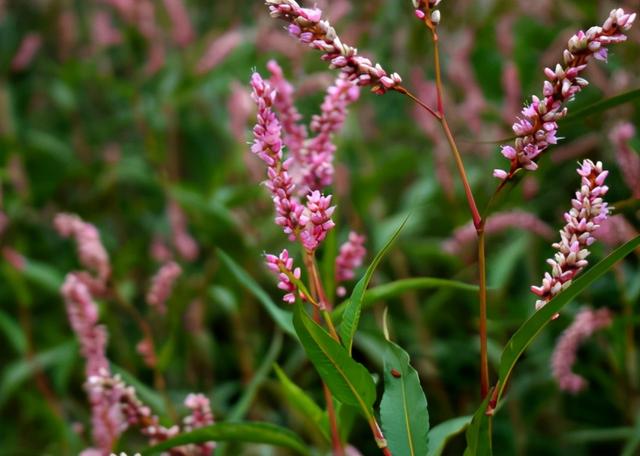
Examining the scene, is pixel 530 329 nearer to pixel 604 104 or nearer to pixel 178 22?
pixel 604 104

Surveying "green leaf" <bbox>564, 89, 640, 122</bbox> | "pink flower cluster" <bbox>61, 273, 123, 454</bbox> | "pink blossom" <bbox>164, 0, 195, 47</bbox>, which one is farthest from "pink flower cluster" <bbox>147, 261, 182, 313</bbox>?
"pink blossom" <bbox>164, 0, 195, 47</bbox>

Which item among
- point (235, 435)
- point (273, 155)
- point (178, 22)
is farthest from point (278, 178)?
point (178, 22)

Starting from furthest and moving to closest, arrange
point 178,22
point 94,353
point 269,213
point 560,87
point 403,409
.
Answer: point 178,22
point 269,213
point 94,353
point 403,409
point 560,87

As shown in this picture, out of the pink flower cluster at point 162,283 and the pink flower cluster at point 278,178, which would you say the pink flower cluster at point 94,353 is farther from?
the pink flower cluster at point 278,178

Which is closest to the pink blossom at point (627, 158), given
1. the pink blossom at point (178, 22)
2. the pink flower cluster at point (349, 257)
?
the pink flower cluster at point (349, 257)

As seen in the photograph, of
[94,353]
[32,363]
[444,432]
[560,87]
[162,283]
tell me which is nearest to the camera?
[560,87]

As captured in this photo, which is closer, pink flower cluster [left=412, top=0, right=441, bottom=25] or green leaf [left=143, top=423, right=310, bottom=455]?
pink flower cluster [left=412, top=0, right=441, bottom=25]

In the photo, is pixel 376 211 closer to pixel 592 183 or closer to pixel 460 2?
pixel 460 2

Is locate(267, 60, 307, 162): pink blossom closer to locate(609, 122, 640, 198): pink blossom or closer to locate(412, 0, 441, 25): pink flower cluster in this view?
locate(412, 0, 441, 25): pink flower cluster
